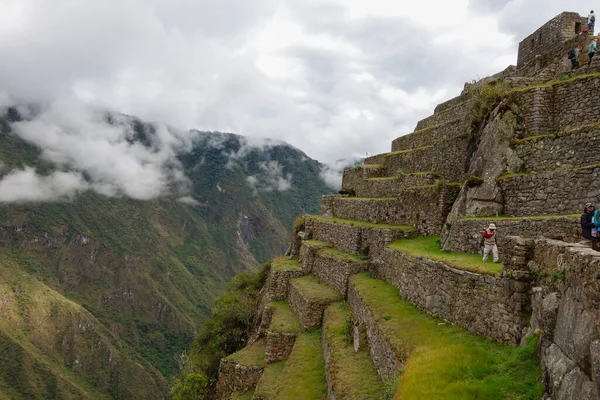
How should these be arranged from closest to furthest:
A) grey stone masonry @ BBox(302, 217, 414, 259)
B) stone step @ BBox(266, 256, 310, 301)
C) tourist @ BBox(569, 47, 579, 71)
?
tourist @ BBox(569, 47, 579, 71)
grey stone masonry @ BBox(302, 217, 414, 259)
stone step @ BBox(266, 256, 310, 301)

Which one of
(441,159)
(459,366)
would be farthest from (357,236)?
(459,366)

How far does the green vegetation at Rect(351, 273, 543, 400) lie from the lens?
5965 mm

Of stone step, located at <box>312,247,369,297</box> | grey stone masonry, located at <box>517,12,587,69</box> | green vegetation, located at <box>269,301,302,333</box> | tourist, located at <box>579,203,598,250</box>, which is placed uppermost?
grey stone masonry, located at <box>517,12,587,69</box>

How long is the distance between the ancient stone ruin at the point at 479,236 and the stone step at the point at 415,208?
2.5 inches

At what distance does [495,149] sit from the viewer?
45.8 ft

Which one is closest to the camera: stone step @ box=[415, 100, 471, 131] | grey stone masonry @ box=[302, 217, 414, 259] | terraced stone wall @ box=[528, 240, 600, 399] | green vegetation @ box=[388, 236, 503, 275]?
terraced stone wall @ box=[528, 240, 600, 399]

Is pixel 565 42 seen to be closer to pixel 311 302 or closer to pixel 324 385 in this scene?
pixel 311 302

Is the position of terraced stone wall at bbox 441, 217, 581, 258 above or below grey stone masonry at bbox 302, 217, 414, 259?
above

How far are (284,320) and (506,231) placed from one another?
10696 mm

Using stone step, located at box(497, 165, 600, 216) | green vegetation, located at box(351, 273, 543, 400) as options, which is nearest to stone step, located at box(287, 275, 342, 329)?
green vegetation, located at box(351, 273, 543, 400)

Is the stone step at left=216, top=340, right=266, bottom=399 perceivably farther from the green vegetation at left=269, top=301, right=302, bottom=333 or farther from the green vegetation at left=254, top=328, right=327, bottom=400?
the green vegetation at left=269, top=301, right=302, bottom=333

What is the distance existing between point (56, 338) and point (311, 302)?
157 meters

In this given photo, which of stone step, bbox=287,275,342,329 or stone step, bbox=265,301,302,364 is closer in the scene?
stone step, bbox=265,301,302,364

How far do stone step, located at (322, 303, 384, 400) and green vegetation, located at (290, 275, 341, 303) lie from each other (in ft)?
6.62
